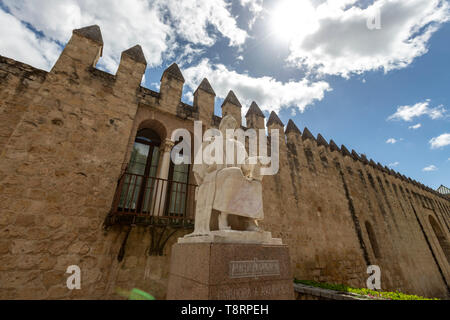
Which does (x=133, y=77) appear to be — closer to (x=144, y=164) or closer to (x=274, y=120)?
(x=144, y=164)

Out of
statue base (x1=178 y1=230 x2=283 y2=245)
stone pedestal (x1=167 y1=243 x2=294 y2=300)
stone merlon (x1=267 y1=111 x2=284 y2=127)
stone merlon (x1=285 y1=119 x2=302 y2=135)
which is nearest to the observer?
stone pedestal (x1=167 y1=243 x2=294 y2=300)

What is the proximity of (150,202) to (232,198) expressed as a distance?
2921mm

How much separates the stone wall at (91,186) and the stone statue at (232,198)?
7.44ft

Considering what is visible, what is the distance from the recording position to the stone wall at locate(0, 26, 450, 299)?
350 centimetres

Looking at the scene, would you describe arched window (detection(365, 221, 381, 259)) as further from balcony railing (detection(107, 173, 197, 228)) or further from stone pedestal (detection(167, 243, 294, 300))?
stone pedestal (detection(167, 243, 294, 300))

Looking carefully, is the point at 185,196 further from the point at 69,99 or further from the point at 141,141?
the point at 69,99

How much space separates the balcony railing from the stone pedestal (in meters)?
1.94

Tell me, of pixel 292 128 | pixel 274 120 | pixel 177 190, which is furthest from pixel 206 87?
pixel 292 128

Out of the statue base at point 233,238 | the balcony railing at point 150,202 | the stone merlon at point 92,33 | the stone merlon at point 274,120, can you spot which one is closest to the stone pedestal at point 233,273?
the statue base at point 233,238

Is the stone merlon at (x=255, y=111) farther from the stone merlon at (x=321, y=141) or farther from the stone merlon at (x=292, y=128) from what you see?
the stone merlon at (x=321, y=141)

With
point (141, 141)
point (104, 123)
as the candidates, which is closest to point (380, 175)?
point (141, 141)

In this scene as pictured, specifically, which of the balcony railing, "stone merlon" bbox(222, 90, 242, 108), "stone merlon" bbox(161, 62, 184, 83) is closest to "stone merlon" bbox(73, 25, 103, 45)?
"stone merlon" bbox(161, 62, 184, 83)
